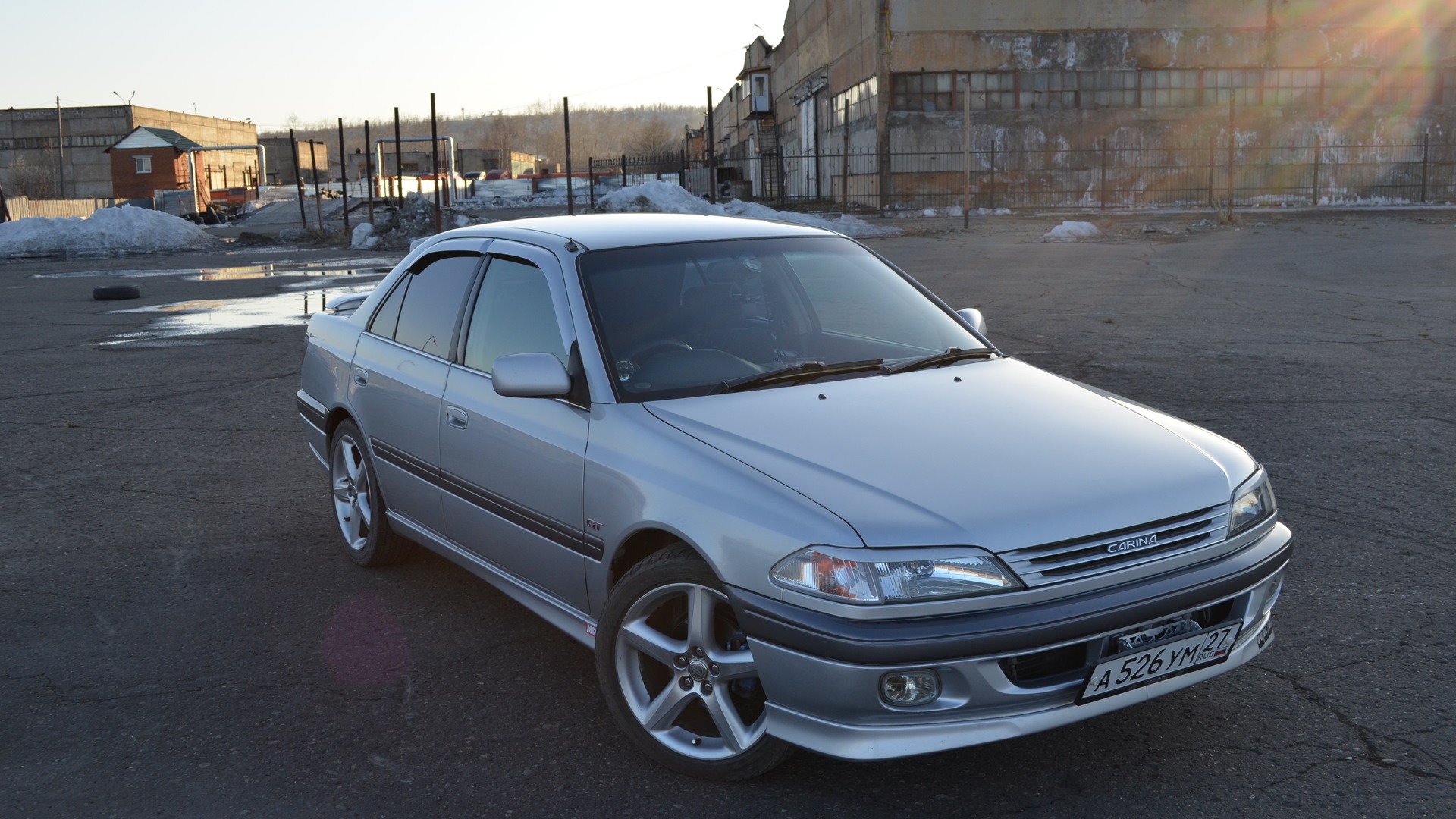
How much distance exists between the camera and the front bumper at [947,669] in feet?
8.79

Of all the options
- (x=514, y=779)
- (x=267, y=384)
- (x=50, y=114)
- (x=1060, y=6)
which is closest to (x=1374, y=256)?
(x=267, y=384)

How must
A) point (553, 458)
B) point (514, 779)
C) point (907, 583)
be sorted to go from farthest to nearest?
point (553, 458) → point (514, 779) → point (907, 583)

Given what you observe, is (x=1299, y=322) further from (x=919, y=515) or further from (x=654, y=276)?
(x=919, y=515)

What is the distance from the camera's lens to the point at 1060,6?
35.6 metres

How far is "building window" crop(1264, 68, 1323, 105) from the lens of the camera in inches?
1454

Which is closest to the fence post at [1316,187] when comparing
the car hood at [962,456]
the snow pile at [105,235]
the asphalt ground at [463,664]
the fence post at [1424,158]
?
the fence post at [1424,158]

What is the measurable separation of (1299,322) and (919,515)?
9691 mm

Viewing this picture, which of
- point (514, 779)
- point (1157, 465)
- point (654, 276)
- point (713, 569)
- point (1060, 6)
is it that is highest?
point (1060, 6)

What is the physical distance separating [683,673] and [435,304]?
6.96 ft

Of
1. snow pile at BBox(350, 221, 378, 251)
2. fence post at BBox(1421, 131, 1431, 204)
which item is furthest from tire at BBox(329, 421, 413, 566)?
fence post at BBox(1421, 131, 1431, 204)

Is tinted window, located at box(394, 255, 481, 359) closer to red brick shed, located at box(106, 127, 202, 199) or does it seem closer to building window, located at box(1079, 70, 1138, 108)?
building window, located at box(1079, 70, 1138, 108)

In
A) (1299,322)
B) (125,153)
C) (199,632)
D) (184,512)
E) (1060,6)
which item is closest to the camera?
(199,632)

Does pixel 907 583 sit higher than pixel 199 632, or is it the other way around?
pixel 907 583

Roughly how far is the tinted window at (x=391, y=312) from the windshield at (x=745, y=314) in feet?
4.21
